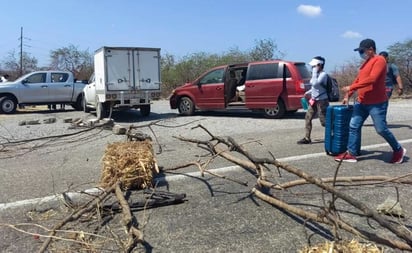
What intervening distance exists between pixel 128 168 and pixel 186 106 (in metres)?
10.2

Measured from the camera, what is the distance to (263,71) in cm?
1336

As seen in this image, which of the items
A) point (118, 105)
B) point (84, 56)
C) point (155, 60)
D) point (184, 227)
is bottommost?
point (184, 227)

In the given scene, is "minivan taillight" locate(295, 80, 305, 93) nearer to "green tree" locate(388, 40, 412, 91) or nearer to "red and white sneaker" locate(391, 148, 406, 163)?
"red and white sneaker" locate(391, 148, 406, 163)

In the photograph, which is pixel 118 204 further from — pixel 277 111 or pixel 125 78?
pixel 125 78

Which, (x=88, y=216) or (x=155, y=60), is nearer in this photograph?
(x=88, y=216)

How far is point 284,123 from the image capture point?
12.4 m

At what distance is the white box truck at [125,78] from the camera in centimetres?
1386

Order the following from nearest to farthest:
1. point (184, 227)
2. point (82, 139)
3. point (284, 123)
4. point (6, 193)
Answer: point (184, 227)
point (6, 193)
point (82, 139)
point (284, 123)

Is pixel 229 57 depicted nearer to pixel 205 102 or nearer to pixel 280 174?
pixel 205 102

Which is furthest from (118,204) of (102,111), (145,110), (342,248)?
(145,110)

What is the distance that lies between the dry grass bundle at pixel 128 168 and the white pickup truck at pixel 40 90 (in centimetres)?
1435

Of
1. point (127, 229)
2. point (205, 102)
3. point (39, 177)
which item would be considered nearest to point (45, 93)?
point (205, 102)

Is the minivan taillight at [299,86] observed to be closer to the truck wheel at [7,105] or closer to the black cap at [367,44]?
the black cap at [367,44]

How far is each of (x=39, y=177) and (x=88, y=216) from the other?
2.38m
